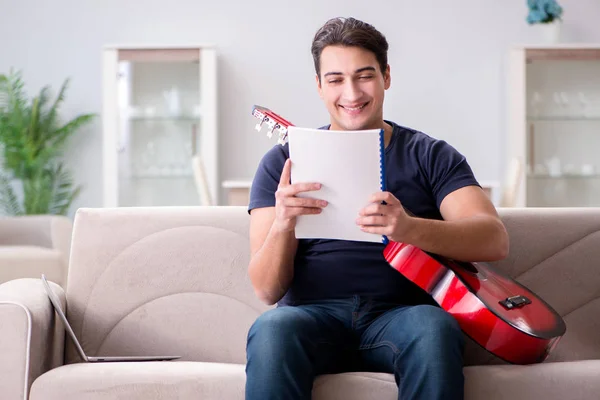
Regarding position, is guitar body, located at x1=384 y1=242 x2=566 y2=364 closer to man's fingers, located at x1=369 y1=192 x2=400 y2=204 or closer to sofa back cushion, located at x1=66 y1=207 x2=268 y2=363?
man's fingers, located at x1=369 y1=192 x2=400 y2=204

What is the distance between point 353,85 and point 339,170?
1.15ft

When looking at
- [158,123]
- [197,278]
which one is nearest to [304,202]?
[197,278]

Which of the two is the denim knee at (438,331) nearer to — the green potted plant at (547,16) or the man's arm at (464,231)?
the man's arm at (464,231)

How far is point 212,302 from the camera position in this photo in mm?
2133

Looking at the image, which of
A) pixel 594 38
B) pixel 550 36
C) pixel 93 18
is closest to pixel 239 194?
pixel 93 18

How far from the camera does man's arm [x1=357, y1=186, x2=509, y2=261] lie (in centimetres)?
158

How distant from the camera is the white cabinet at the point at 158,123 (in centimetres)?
516

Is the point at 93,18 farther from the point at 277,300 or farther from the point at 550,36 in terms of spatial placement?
the point at 277,300

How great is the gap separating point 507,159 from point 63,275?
2789mm

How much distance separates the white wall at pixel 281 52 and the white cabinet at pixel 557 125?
27 cm

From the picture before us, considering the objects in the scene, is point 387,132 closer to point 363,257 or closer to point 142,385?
point 363,257

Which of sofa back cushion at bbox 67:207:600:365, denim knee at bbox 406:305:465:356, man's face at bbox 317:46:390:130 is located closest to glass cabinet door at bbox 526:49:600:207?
sofa back cushion at bbox 67:207:600:365

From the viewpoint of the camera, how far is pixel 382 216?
1580mm

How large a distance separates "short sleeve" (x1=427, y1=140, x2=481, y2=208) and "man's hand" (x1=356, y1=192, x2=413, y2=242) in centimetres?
30
